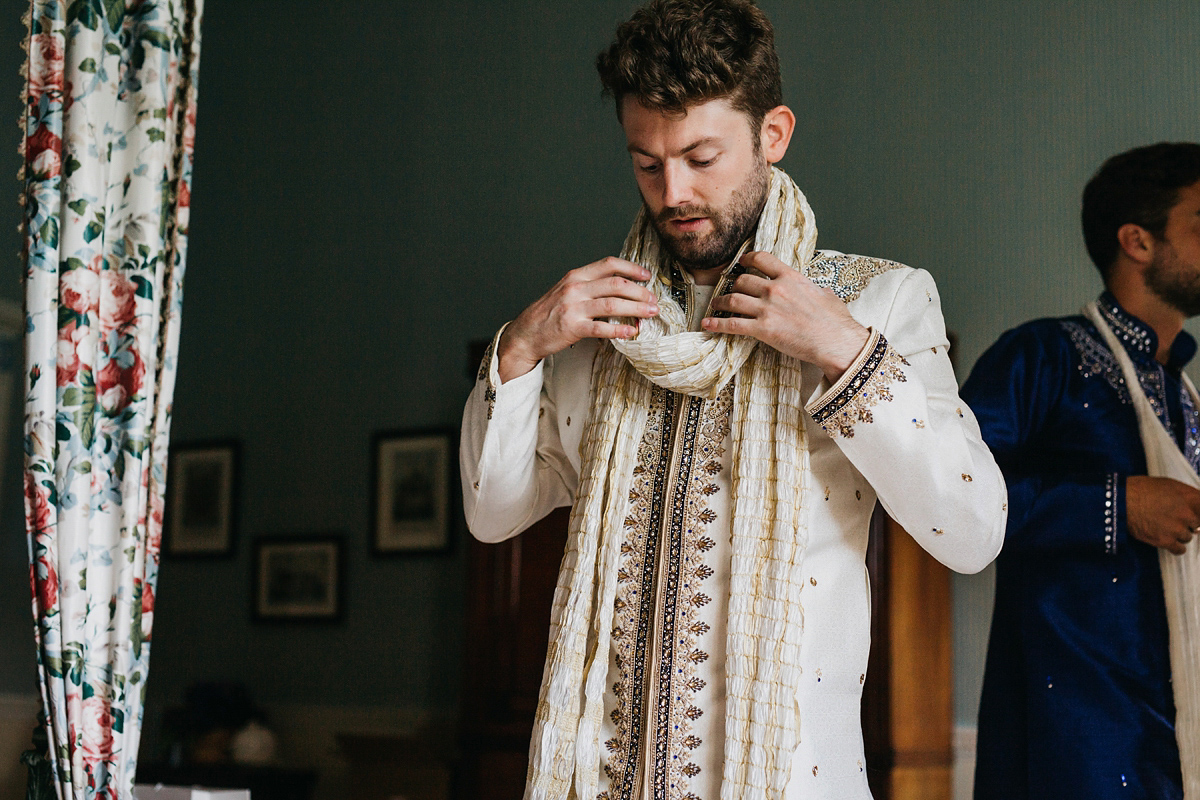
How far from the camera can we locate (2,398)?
3.23 metres

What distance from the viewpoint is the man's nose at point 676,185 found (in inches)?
58.4

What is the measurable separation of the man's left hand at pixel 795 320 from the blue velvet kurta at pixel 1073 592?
0.80 metres

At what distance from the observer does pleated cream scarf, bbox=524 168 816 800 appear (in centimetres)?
134

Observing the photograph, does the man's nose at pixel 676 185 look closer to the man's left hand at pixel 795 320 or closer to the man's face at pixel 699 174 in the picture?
the man's face at pixel 699 174

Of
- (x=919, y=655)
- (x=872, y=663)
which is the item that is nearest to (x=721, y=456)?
(x=872, y=663)

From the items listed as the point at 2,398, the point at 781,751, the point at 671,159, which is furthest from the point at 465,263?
the point at 781,751

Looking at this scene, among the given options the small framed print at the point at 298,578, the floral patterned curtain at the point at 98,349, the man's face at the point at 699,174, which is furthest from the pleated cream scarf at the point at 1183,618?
the small framed print at the point at 298,578

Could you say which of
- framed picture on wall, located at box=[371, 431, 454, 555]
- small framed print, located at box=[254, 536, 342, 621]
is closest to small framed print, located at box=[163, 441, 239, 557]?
small framed print, located at box=[254, 536, 342, 621]

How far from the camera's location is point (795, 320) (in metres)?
1.36

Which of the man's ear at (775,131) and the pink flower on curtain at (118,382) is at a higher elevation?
the man's ear at (775,131)

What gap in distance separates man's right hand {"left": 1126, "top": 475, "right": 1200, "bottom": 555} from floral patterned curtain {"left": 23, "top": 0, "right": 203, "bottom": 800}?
65.0 inches

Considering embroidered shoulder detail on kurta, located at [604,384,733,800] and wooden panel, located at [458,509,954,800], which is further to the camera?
wooden panel, located at [458,509,954,800]

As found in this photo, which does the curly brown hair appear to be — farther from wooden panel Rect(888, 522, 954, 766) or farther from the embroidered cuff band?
wooden panel Rect(888, 522, 954, 766)

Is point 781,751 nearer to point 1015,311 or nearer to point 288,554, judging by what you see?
point 1015,311
